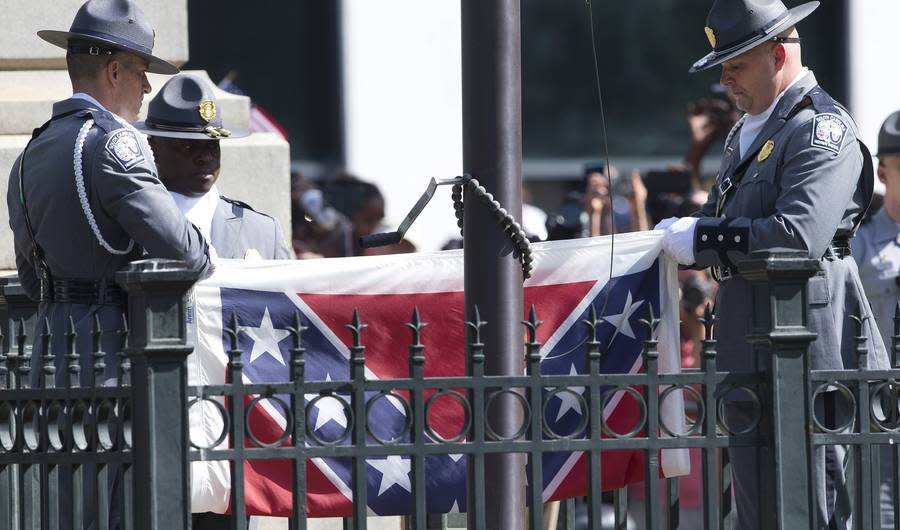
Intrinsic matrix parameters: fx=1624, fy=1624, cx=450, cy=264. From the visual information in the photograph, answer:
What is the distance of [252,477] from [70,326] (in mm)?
857

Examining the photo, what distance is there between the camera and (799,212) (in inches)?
178

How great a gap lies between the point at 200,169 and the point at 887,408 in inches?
99.9

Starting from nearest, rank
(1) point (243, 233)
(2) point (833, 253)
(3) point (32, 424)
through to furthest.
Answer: (3) point (32, 424)
(2) point (833, 253)
(1) point (243, 233)

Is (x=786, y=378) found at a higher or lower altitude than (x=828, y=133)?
lower

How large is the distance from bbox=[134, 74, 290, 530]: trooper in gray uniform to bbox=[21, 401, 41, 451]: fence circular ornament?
4.30ft

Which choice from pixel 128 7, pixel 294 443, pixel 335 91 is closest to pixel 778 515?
pixel 294 443

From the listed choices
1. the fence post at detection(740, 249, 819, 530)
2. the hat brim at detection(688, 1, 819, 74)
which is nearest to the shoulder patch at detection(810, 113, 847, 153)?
the hat brim at detection(688, 1, 819, 74)

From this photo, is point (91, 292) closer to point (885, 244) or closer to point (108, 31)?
point (108, 31)

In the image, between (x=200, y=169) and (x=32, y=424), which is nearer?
(x=32, y=424)

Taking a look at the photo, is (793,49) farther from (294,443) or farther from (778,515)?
(294,443)

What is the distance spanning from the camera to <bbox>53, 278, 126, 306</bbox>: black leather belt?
15.5 ft

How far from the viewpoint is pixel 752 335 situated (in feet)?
12.6

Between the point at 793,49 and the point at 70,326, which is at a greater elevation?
the point at 793,49

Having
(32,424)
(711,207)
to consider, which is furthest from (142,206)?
(711,207)
